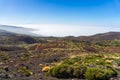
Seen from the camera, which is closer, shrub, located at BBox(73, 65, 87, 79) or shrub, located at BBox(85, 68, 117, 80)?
shrub, located at BBox(85, 68, 117, 80)

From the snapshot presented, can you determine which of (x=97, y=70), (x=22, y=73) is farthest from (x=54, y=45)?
(x=97, y=70)

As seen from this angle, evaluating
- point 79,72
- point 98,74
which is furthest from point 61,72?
point 98,74

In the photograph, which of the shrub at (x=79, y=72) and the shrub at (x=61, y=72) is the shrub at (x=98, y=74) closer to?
the shrub at (x=79, y=72)

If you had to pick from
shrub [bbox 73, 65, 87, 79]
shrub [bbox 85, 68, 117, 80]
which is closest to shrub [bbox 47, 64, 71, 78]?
shrub [bbox 73, 65, 87, 79]

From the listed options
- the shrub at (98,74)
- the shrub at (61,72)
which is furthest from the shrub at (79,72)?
the shrub at (98,74)

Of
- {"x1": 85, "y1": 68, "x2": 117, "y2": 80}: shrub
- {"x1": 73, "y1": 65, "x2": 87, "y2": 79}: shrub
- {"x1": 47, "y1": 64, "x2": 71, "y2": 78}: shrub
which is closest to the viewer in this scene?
{"x1": 85, "y1": 68, "x2": 117, "y2": 80}: shrub

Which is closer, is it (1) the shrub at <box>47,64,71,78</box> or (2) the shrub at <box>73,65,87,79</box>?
(2) the shrub at <box>73,65,87,79</box>

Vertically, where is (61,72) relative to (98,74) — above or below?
below

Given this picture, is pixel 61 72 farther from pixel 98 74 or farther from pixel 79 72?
pixel 98 74

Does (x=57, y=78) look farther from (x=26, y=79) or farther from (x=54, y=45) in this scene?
(x=54, y=45)

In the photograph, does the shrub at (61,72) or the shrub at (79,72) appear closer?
the shrub at (79,72)

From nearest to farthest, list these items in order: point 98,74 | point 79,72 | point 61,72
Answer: point 98,74
point 79,72
point 61,72

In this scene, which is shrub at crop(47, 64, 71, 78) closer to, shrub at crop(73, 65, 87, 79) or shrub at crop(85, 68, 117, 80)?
shrub at crop(73, 65, 87, 79)

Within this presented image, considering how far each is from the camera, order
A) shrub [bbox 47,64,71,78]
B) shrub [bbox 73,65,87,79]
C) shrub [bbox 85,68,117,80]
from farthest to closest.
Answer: shrub [bbox 47,64,71,78]
shrub [bbox 73,65,87,79]
shrub [bbox 85,68,117,80]
